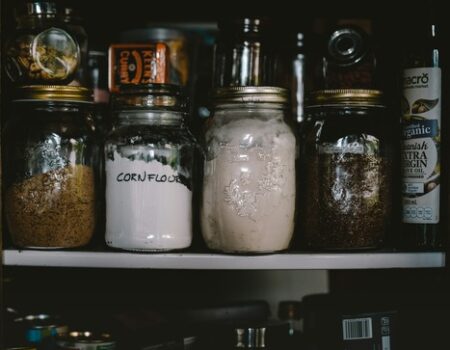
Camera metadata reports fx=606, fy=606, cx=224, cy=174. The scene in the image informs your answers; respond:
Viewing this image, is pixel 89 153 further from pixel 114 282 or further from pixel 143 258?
pixel 114 282

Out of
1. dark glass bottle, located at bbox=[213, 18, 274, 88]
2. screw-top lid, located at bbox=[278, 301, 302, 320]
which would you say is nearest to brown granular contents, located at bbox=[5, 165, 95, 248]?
dark glass bottle, located at bbox=[213, 18, 274, 88]

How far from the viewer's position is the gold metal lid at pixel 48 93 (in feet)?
3.14

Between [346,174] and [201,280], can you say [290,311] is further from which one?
[346,174]

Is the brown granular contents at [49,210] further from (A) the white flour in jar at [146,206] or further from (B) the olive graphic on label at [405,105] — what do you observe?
(B) the olive graphic on label at [405,105]

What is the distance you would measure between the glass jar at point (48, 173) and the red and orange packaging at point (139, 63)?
91 millimetres

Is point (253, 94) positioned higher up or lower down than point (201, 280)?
higher up

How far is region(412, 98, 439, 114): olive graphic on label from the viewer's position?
97 centimetres

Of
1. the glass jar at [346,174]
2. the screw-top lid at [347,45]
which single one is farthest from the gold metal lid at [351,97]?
the screw-top lid at [347,45]

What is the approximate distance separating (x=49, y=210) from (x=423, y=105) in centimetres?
62

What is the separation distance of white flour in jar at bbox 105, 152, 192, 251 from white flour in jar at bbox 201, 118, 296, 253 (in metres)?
0.06

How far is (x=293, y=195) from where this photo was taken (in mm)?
956

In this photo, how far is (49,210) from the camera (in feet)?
3.08

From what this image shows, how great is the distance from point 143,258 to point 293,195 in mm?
253

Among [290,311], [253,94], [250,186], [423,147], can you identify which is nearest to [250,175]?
[250,186]
